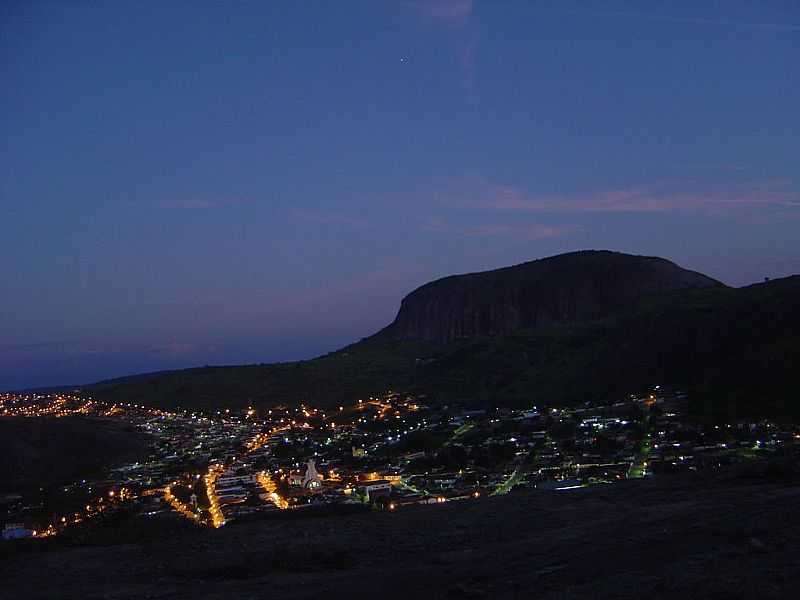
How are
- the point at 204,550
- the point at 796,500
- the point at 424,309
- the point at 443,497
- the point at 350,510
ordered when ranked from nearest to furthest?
the point at 796,500 < the point at 204,550 < the point at 350,510 < the point at 443,497 < the point at 424,309

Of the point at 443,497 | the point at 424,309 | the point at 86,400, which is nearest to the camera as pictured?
the point at 443,497

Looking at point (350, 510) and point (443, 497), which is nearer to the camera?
point (350, 510)

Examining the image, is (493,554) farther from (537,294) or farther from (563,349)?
(537,294)

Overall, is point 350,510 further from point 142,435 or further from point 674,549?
point 142,435

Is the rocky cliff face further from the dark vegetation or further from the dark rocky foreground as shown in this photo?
the dark rocky foreground

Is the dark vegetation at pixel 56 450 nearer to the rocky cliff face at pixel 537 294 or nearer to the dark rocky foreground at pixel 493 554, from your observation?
the dark rocky foreground at pixel 493 554

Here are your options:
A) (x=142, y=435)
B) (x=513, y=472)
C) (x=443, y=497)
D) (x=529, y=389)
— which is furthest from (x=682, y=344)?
(x=142, y=435)

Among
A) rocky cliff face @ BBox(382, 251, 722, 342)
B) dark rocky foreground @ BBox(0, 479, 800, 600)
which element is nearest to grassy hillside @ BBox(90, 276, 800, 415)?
rocky cliff face @ BBox(382, 251, 722, 342)

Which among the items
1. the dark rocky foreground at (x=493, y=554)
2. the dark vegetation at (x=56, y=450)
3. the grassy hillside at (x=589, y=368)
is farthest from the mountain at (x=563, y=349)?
the dark vegetation at (x=56, y=450)
